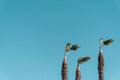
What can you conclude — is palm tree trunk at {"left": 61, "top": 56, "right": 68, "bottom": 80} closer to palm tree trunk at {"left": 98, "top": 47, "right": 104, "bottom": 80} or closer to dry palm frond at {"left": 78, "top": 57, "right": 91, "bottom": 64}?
dry palm frond at {"left": 78, "top": 57, "right": 91, "bottom": 64}

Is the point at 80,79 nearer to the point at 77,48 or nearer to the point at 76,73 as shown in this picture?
the point at 76,73

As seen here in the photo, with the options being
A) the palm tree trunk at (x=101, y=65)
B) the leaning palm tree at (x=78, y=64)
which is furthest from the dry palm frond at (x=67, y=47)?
the palm tree trunk at (x=101, y=65)

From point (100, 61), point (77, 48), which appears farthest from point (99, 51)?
point (77, 48)

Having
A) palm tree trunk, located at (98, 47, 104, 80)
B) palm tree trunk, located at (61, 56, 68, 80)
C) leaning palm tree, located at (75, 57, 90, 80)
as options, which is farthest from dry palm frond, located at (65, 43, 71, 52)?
palm tree trunk, located at (98, 47, 104, 80)

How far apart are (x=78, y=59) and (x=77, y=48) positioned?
3.82 meters

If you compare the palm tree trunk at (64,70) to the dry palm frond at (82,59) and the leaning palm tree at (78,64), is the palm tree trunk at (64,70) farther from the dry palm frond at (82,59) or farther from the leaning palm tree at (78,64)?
the dry palm frond at (82,59)

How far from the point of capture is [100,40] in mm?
115500

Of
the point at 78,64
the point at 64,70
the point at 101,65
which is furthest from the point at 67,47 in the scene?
the point at 101,65

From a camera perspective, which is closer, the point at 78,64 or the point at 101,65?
the point at 101,65

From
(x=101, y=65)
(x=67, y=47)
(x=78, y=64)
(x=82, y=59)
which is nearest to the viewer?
(x=101, y=65)

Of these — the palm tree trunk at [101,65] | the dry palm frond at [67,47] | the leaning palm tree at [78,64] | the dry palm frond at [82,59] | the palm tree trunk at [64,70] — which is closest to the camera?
the palm tree trunk at [101,65]

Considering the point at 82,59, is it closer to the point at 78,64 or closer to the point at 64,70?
the point at 78,64

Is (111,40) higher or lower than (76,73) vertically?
higher

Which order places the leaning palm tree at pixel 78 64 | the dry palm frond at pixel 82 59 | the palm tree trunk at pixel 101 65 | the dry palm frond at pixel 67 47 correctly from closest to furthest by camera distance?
1. the palm tree trunk at pixel 101 65
2. the leaning palm tree at pixel 78 64
3. the dry palm frond at pixel 82 59
4. the dry palm frond at pixel 67 47
